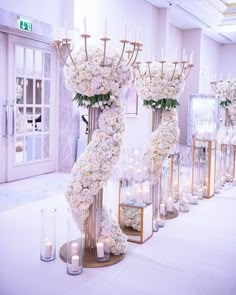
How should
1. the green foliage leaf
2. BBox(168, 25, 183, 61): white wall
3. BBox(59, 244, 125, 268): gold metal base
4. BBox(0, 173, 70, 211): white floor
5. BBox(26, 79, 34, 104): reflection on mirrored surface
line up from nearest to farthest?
BBox(59, 244, 125, 268): gold metal base
the green foliage leaf
BBox(0, 173, 70, 211): white floor
BBox(26, 79, 34, 104): reflection on mirrored surface
BBox(168, 25, 183, 61): white wall

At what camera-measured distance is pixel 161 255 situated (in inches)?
136

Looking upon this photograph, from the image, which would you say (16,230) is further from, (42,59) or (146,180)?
(42,59)

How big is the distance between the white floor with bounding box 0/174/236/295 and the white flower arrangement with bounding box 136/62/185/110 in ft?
4.57

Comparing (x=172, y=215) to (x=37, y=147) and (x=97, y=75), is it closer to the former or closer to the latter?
(x=97, y=75)

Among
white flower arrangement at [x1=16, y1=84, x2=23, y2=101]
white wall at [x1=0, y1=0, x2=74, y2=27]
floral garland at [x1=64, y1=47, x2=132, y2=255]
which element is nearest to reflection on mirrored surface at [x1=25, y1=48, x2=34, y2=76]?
white flower arrangement at [x1=16, y1=84, x2=23, y2=101]

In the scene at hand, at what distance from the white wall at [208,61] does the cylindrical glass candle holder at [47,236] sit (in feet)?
33.4

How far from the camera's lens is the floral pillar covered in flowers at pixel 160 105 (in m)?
4.45

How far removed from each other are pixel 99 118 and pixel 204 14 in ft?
26.8

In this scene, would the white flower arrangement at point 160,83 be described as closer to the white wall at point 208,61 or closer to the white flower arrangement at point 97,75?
the white flower arrangement at point 97,75

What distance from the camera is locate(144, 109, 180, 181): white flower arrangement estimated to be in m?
4.63

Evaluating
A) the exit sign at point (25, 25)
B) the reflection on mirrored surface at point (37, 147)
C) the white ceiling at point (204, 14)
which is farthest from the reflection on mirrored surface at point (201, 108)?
the exit sign at point (25, 25)

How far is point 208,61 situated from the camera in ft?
43.4

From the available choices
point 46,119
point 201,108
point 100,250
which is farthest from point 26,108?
point 201,108

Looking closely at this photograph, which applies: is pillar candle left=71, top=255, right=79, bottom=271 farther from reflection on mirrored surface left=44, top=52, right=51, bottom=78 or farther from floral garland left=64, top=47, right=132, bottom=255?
reflection on mirrored surface left=44, top=52, right=51, bottom=78
